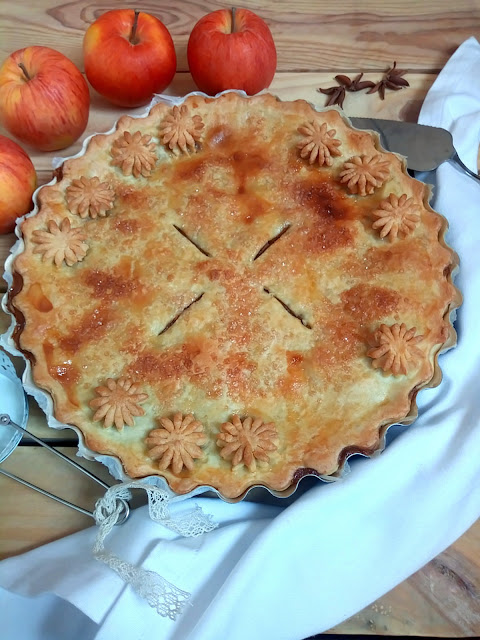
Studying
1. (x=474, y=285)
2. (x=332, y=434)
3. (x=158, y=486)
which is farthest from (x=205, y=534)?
(x=474, y=285)

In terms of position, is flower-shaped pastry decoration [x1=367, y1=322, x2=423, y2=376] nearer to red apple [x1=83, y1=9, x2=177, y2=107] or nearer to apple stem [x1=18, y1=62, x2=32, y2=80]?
red apple [x1=83, y1=9, x2=177, y2=107]

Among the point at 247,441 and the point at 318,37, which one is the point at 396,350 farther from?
the point at 318,37

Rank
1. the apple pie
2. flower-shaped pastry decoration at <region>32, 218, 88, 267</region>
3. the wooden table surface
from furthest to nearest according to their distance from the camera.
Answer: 1. the wooden table surface
2. flower-shaped pastry decoration at <region>32, 218, 88, 267</region>
3. the apple pie

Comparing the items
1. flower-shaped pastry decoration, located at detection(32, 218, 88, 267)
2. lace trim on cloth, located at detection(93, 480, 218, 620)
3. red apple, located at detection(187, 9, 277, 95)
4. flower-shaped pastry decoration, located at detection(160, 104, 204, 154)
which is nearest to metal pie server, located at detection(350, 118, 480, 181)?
red apple, located at detection(187, 9, 277, 95)

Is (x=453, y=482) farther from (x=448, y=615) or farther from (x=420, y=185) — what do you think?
(x=420, y=185)

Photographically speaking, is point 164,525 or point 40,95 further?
point 40,95

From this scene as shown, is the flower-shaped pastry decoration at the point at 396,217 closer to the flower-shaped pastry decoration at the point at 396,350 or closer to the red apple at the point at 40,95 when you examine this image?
the flower-shaped pastry decoration at the point at 396,350

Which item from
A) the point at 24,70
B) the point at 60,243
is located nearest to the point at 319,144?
the point at 60,243
